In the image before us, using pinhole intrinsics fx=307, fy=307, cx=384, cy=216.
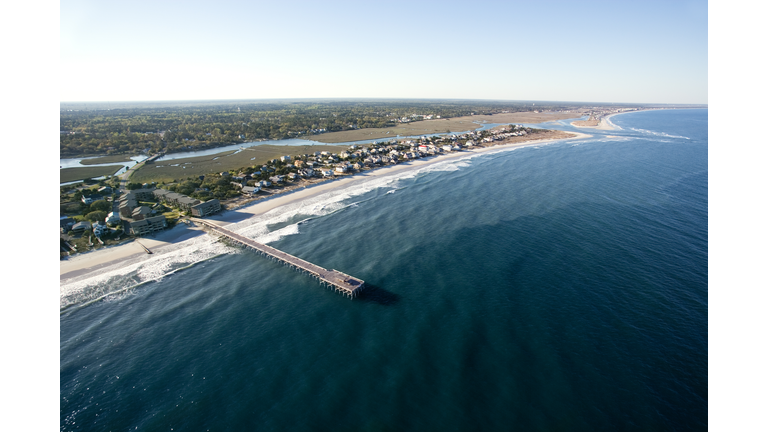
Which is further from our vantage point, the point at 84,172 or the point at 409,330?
the point at 84,172

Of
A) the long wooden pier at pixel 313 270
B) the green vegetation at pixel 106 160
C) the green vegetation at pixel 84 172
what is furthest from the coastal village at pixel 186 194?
the long wooden pier at pixel 313 270

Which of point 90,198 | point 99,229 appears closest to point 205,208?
point 99,229

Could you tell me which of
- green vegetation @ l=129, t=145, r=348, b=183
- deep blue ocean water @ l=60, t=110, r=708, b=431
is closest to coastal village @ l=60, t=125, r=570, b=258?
green vegetation @ l=129, t=145, r=348, b=183

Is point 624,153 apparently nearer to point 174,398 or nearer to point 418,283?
point 418,283

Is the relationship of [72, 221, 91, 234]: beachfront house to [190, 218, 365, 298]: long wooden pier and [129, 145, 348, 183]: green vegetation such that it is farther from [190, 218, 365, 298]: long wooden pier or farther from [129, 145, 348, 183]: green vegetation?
[129, 145, 348, 183]: green vegetation

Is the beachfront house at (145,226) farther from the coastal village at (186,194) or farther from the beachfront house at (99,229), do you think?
the beachfront house at (99,229)

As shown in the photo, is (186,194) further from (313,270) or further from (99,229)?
(313,270)

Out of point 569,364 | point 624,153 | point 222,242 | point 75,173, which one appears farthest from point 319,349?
point 624,153
